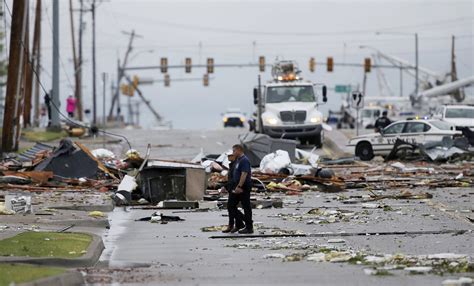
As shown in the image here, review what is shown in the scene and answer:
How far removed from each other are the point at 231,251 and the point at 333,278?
374cm

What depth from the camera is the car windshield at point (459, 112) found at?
48578 mm

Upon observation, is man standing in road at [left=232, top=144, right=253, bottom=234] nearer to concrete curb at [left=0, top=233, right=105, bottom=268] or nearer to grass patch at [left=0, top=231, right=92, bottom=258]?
grass patch at [left=0, top=231, right=92, bottom=258]

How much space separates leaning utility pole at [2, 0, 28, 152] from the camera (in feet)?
131

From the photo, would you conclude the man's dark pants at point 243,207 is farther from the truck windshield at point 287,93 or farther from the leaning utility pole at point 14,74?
the truck windshield at point 287,93

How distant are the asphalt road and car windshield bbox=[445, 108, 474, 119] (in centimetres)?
1967

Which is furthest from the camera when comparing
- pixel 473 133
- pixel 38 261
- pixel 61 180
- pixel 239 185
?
pixel 473 133

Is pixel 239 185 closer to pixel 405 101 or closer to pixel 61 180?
pixel 61 180

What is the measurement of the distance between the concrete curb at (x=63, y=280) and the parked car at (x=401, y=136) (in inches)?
1170

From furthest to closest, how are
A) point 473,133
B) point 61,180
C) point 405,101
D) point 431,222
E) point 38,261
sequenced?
point 405,101, point 473,133, point 61,180, point 431,222, point 38,261

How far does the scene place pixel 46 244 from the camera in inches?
687

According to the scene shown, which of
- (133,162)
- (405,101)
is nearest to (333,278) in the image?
(133,162)

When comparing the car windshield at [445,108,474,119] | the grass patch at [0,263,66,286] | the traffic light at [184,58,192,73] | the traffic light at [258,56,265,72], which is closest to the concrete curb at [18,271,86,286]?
the grass patch at [0,263,66,286]

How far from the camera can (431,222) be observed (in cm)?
2203

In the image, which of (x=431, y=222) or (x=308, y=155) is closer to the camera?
(x=431, y=222)
